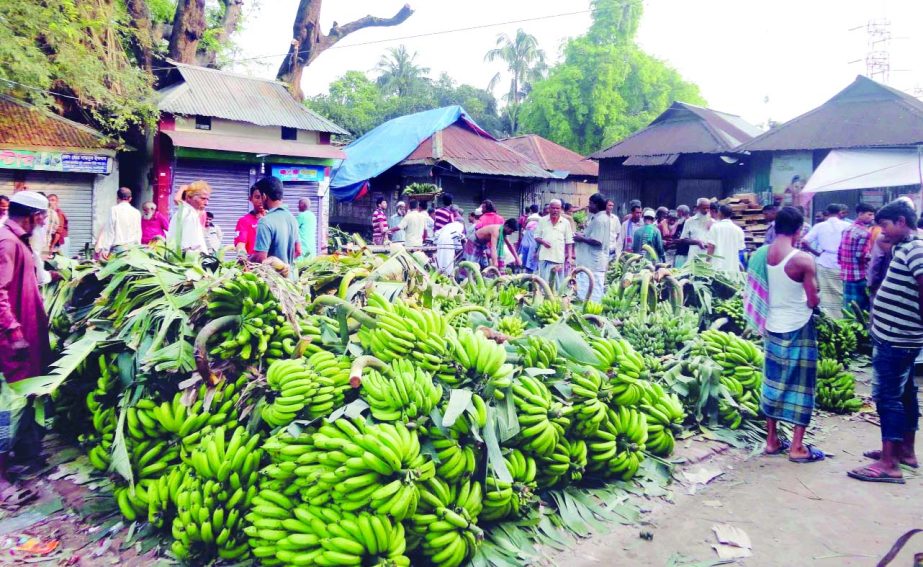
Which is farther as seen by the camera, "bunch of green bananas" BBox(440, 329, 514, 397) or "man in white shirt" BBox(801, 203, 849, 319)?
"man in white shirt" BBox(801, 203, 849, 319)

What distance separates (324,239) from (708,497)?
1483cm

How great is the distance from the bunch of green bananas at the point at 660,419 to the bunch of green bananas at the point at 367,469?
190 centimetres

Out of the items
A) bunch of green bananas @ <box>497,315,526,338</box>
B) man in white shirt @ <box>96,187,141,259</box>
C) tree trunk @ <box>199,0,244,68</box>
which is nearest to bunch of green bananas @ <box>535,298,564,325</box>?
bunch of green bananas @ <box>497,315,526,338</box>

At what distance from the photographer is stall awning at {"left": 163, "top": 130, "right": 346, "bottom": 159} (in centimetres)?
1454

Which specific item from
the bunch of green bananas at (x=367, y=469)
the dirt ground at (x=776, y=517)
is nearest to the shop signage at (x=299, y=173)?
the dirt ground at (x=776, y=517)

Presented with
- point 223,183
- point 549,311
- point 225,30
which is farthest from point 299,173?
point 549,311

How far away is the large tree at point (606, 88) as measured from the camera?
31.2 metres

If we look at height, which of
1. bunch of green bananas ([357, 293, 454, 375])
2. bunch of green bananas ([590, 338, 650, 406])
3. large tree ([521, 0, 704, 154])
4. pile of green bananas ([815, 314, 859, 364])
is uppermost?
large tree ([521, 0, 704, 154])

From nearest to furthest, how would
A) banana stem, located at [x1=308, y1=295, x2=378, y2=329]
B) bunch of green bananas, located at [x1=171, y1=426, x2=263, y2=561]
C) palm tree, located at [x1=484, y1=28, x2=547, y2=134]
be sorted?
bunch of green bananas, located at [x1=171, y1=426, x2=263, y2=561] < banana stem, located at [x1=308, y1=295, x2=378, y2=329] < palm tree, located at [x1=484, y1=28, x2=547, y2=134]

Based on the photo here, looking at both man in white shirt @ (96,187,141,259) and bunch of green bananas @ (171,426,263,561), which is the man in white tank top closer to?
bunch of green bananas @ (171,426,263,561)

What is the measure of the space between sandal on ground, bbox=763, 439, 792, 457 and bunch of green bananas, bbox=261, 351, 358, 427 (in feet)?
10.7

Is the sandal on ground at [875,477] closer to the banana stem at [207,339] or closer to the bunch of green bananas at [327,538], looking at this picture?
the bunch of green bananas at [327,538]

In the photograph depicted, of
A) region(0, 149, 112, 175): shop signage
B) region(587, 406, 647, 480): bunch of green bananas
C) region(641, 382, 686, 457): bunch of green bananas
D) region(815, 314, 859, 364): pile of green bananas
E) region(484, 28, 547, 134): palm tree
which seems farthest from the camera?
region(484, 28, 547, 134): palm tree

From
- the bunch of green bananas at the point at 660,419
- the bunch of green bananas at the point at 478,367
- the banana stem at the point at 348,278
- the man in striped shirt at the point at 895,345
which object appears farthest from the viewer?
the man in striped shirt at the point at 895,345
